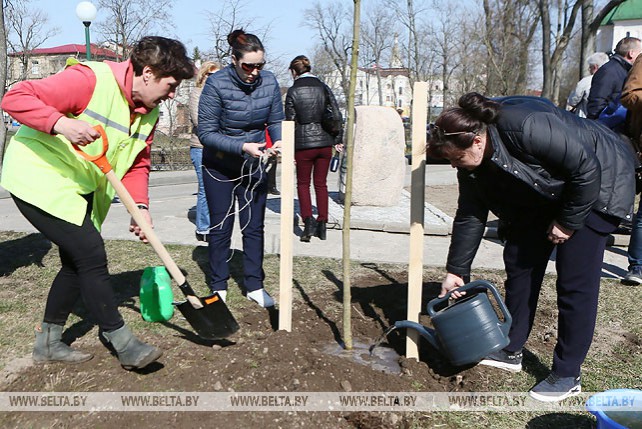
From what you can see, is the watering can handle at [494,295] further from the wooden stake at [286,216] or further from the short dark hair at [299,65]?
the short dark hair at [299,65]

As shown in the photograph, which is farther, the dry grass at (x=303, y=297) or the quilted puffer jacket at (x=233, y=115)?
the quilted puffer jacket at (x=233, y=115)

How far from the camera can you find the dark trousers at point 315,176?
6668 millimetres

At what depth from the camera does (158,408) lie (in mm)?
2863

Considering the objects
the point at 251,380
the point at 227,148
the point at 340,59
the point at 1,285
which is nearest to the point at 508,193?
the point at 251,380

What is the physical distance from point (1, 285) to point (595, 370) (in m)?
4.37

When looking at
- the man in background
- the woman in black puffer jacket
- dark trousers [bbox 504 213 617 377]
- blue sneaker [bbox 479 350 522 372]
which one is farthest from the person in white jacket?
blue sneaker [bbox 479 350 522 372]

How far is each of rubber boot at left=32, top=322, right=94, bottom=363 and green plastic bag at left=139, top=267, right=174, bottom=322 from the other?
74 centimetres

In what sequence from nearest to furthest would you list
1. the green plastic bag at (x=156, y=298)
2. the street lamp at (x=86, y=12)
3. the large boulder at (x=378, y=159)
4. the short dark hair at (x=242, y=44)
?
the short dark hair at (x=242, y=44) < the green plastic bag at (x=156, y=298) < the large boulder at (x=378, y=159) < the street lamp at (x=86, y=12)

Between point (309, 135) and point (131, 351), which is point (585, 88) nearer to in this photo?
point (309, 135)

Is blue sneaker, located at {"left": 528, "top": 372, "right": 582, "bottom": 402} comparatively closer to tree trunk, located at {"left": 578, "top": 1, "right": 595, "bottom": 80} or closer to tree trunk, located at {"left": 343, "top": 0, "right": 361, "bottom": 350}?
tree trunk, located at {"left": 343, "top": 0, "right": 361, "bottom": 350}

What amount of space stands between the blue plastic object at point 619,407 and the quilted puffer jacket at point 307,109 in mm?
4536

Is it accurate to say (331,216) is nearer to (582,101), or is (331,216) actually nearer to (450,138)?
(582,101)

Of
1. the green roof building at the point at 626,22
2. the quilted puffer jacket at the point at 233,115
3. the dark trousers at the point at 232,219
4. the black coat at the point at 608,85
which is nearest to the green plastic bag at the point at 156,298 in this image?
the dark trousers at the point at 232,219

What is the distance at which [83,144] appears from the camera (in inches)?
109
